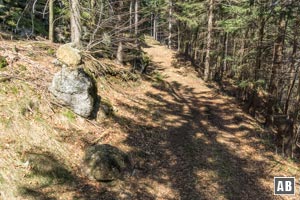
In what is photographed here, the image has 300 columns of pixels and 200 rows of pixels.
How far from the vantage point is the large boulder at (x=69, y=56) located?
37.0 feet

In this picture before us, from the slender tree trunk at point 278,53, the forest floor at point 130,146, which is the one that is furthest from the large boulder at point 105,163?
the slender tree trunk at point 278,53

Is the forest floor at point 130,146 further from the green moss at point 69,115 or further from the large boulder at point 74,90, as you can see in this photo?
the large boulder at point 74,90

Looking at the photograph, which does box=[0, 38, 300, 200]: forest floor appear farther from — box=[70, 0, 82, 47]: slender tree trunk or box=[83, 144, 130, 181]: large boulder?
box=[70, 0, 82, 47]: slender tree trunk

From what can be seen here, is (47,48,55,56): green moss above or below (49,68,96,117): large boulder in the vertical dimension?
above

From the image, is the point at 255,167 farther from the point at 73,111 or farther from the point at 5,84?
the point at 5,84

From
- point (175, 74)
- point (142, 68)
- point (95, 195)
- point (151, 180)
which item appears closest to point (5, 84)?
point (95, 195)

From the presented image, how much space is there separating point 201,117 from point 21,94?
10.3 m

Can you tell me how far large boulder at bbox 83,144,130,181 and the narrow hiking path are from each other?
3.42ft

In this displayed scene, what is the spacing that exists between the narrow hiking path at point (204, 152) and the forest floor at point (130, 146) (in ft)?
0.15

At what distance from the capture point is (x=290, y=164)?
42.9ft

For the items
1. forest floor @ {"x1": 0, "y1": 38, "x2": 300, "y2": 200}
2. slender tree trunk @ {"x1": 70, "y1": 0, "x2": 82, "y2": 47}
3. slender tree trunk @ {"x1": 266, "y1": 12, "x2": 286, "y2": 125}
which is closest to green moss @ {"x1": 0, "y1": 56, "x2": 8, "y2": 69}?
forest floor @ {"x1": 0, "y1": 38, "x2": 300, "y2": 200}

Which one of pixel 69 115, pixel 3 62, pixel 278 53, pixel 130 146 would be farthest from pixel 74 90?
pixel 278 53

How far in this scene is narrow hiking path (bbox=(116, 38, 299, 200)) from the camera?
10.4 meters

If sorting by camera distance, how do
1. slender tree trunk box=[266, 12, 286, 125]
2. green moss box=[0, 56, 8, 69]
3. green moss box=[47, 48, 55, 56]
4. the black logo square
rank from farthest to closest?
slender tree trunk box=[266, 12, 286, 125], green moss box=[47, 48, 55, 56], the black logo square, green moss box=[0, 56, 8, 69]
